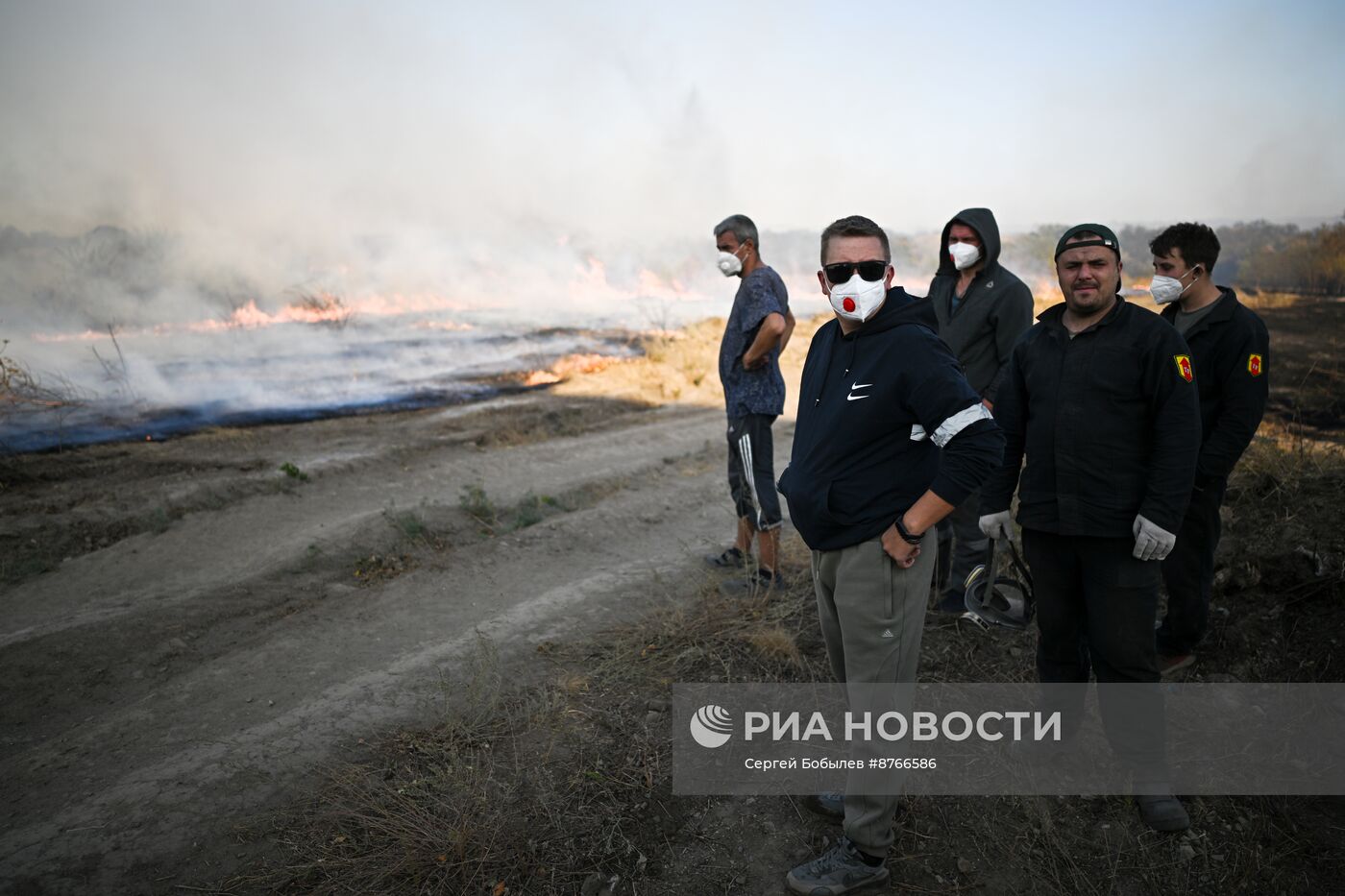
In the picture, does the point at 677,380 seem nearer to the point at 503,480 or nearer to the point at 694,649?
the point at 503,480

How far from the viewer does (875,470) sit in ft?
7.78

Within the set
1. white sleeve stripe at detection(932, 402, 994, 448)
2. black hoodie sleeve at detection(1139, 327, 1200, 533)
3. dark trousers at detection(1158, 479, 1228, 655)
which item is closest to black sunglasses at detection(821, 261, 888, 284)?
white sleeve stripe at detection(932, 402, 994, 448)

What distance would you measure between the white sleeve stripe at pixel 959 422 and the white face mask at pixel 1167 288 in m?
2.08

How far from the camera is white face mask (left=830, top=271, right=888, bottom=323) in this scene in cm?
241

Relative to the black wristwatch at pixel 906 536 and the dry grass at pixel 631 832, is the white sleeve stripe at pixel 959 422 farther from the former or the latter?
the dry grass at pixel 631 832

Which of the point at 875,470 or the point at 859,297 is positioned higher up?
the point at 859,297

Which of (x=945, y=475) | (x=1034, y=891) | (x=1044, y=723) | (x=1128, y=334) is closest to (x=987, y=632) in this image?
(x=1044, y=723)

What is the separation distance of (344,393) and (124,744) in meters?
9.46

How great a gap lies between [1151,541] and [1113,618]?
36 cm

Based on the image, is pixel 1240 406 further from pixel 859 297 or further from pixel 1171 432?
pixel 859 297

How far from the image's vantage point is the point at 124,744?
3410mm

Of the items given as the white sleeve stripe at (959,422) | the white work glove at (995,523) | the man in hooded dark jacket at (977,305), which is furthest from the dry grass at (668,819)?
the white sleeve stripe at (959,422)

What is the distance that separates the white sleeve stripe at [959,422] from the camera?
2193mm
